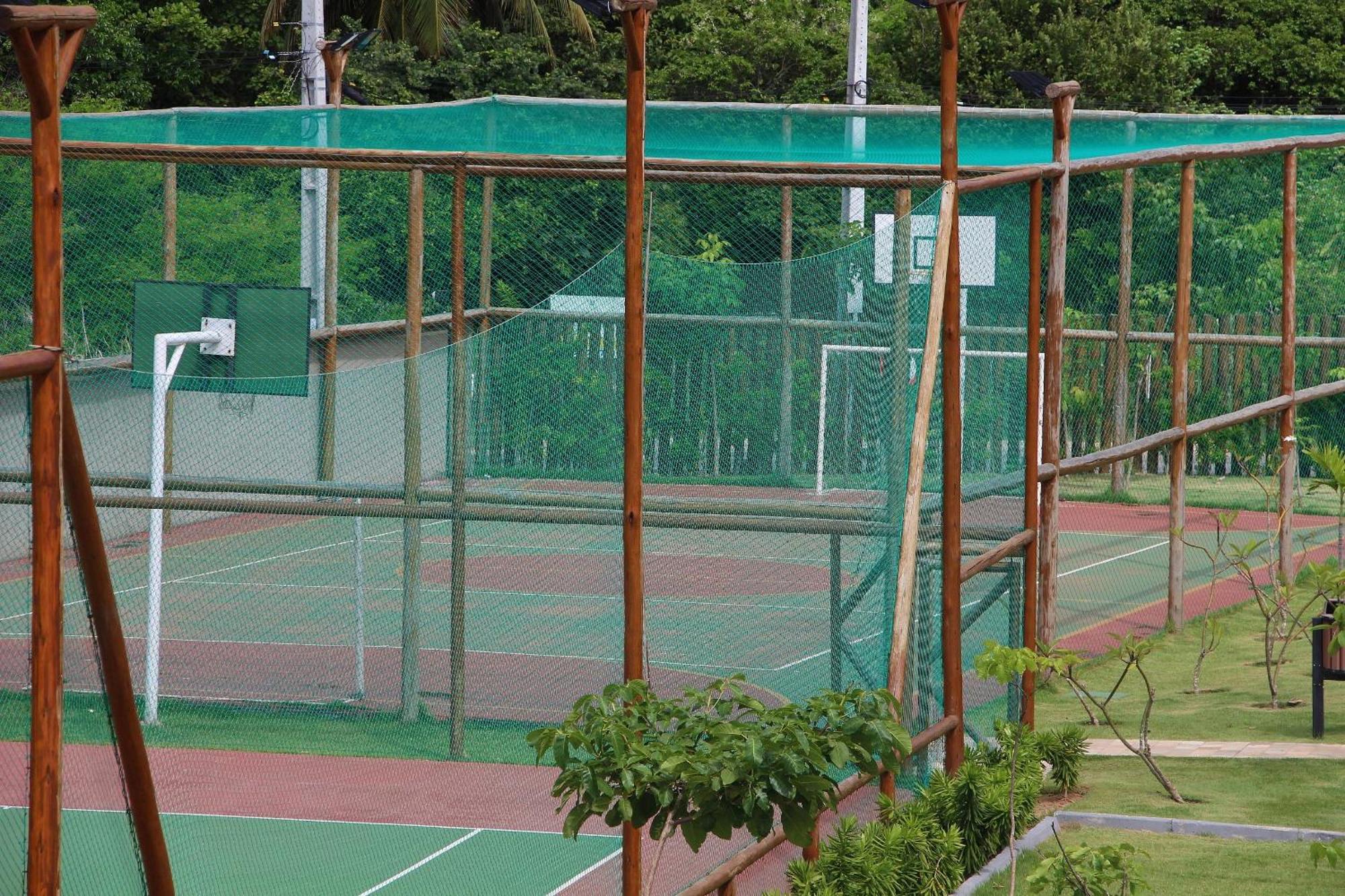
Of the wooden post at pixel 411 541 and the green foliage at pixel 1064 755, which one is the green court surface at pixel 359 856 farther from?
the green foliage at pixel 1064 755

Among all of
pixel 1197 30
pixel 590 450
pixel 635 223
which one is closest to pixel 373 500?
pixel 590 450

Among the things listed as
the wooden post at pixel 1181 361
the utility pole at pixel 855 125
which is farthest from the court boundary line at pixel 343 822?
the wooden post at pixel 1181 361

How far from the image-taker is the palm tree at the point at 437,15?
94.7ft

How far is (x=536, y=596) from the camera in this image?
25.0 ft

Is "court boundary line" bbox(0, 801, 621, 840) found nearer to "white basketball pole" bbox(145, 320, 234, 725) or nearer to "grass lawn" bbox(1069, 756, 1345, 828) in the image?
"white basketball pole" bbox(145, 320, 234, 725)

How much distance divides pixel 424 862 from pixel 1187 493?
35.8ft

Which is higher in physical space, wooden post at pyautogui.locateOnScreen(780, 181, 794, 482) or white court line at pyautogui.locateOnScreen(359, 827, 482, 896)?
wooden post at pyautogui.locateOnScreen(780, 181, 794, 482)

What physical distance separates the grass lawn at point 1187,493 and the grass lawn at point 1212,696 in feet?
15.5

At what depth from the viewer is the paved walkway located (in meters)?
7.84

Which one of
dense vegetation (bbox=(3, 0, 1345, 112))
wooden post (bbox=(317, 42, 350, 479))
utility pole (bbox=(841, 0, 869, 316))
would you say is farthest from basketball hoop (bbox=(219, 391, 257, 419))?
dense vegetation (bbox=(3, 0, 1345, 112))

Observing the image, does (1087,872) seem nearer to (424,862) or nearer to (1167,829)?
(1167,829)

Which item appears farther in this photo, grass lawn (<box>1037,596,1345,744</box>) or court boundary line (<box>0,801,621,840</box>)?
grass lawn (<box>1037,596,1345,744</box>)

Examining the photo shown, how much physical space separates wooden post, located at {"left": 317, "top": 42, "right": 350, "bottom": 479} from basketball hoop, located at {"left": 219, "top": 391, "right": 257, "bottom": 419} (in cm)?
44

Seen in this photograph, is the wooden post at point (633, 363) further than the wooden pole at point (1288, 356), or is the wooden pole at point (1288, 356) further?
the wooden pole at point (1288, 356)
